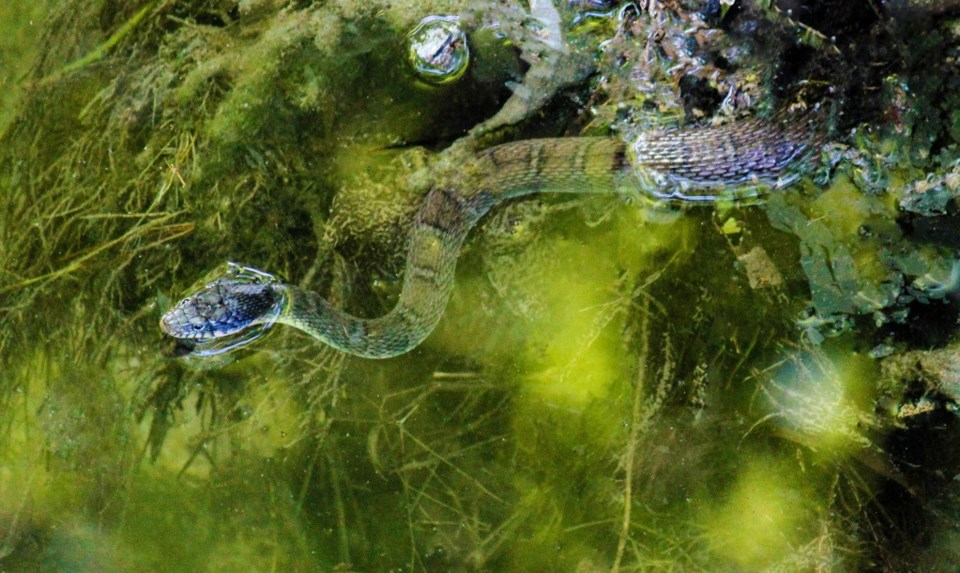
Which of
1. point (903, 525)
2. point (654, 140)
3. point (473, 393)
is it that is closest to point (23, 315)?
point (473, 393)

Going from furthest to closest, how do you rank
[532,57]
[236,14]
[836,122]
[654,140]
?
[236,14] → [532,57] → [654,140] → [836,122]

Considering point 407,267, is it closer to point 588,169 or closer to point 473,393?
point 473,393

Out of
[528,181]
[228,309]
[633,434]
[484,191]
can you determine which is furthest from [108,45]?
[633,434]

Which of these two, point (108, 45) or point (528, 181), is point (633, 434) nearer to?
point (528, 181)

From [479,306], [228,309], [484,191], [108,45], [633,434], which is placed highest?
[108,45]

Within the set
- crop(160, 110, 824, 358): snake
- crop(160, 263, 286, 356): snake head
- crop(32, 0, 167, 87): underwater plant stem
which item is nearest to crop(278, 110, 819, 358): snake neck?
crop(160, 110, 824, 358): snake

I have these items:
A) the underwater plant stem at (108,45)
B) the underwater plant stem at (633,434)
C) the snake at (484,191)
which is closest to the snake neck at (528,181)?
the snake at (484,191)

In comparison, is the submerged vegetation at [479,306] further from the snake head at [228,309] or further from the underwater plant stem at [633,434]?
the snake head at [228,309]
